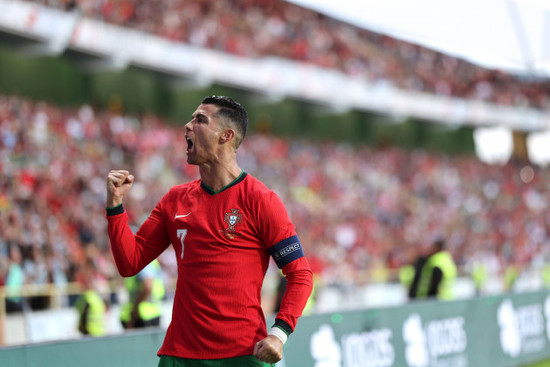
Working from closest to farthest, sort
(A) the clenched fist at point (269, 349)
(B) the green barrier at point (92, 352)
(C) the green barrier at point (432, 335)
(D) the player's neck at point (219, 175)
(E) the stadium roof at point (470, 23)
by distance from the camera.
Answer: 1. (A) the clenched fist at point (269, 349)
2. (D) the player's neck at point (219, 175)
3. (B) the green barrier at point (92, 352)
4. (C) the green barrier at point (432, 335)
5. (E) the stadium roof at point (470, 23)

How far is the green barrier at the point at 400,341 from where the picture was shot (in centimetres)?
531

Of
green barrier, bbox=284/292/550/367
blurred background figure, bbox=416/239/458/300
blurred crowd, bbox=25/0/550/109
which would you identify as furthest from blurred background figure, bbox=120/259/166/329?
blurred crowd, bbox=25/0/550/109

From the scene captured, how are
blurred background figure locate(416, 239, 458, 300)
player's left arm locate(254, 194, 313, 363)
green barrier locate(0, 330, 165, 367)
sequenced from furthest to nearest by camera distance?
blurred background figure locate(416, 239, 458, 300) → green barrier locate(0, 330, 165, 367) → player's left arm locate(254, 194, 313, 363)

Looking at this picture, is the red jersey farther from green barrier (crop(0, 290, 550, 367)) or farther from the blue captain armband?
green barrier (crop(0, 290, 550, 367))

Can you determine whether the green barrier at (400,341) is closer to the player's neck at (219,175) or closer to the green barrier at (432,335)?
the green barrier at (432,335)

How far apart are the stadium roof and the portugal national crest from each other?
22.7 ft

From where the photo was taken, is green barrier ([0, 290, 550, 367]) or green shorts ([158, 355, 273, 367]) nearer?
green shorts ([158, 355, 273, 367])

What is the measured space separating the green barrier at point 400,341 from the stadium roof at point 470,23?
3640 mm

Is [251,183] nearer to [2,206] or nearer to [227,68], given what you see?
[2,206]

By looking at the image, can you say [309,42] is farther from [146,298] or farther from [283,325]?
[283,325]

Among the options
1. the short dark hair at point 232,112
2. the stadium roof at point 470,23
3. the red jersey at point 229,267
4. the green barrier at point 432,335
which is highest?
the stadium roof at point 470,23

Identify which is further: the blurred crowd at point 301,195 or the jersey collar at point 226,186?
the blurred crowd at point 301,195

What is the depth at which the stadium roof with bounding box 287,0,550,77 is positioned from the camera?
10.4 meters

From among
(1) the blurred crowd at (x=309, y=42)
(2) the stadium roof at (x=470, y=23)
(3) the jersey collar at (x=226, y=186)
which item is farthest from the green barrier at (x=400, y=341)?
(1) the blurred crowd at (x=309, y=42)
